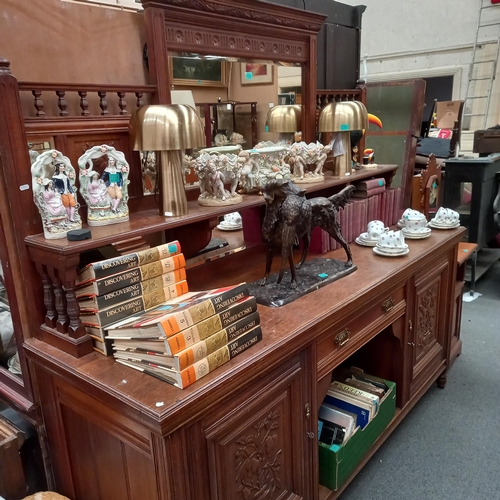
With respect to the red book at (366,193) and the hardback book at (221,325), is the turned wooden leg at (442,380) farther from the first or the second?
the hardback book at (221,325)

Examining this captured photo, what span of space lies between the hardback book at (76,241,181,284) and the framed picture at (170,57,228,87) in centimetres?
60

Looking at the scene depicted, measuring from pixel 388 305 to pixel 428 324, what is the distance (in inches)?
19.5

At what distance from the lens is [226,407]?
1.06m

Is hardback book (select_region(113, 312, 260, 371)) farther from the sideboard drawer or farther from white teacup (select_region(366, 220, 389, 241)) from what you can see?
white teacup (select_region(366, 220, 389, 241))

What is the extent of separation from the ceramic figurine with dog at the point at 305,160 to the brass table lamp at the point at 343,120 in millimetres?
123

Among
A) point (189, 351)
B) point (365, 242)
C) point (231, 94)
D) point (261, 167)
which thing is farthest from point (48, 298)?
point (365, 242)

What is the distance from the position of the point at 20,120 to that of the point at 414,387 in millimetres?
1812

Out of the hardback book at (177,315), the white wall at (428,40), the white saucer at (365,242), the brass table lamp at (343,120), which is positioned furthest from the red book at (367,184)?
the white wall at (428,40)

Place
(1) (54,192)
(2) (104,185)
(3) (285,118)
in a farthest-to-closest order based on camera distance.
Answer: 1. (3) (285,118)
2. (2) (104,185)
3. (1) (54,192)

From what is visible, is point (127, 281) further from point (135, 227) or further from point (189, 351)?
point (189, 351)

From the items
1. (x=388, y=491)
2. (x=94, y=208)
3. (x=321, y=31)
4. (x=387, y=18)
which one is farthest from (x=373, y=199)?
(x=387, y=18)

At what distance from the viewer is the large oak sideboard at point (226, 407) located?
0.97m

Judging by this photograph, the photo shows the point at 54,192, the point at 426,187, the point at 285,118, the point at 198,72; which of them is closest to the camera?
the point at 54,192

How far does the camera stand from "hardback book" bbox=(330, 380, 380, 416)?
5.60 feet
